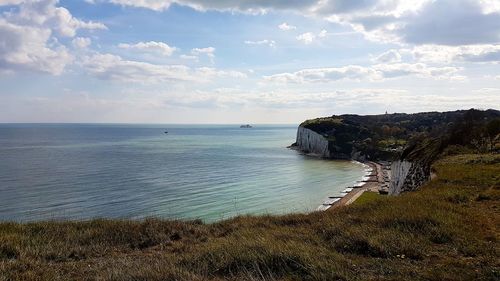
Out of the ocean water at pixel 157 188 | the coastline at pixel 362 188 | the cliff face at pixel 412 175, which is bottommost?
the coastline at pixel 362 188

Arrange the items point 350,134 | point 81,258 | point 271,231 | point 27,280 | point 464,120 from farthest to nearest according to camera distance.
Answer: point 350,134 < point 464,120 < point 271,231 < point 81,258 < point 27,280

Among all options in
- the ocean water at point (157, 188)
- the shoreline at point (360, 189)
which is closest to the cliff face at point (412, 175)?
the shoreline at point (360, 189)

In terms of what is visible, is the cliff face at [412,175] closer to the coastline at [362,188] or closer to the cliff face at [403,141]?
the cliff face at [403,141]

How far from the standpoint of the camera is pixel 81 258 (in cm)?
1018

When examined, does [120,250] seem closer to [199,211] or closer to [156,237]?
[156,237]

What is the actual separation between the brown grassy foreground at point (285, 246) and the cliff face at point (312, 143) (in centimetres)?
11781

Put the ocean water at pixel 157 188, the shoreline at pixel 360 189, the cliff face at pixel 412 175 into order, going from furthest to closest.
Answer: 1. the shoreline at pixel 360 189
2. the ocean water at pixel 157 188
3. the cliff face at pixel 412 175

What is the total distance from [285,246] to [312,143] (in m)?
138

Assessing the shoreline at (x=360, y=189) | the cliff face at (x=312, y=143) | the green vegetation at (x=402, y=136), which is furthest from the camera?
the cliff face at (x=312, y=143)

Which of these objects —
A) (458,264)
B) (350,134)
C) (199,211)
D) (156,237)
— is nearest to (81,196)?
(199,211)

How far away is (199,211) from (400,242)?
36627mm

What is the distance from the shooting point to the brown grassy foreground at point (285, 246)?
309 inches

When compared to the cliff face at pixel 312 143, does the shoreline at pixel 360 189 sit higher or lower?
lower

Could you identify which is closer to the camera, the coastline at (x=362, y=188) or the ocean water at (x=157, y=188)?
the ocean water at (x=157, y=188)
